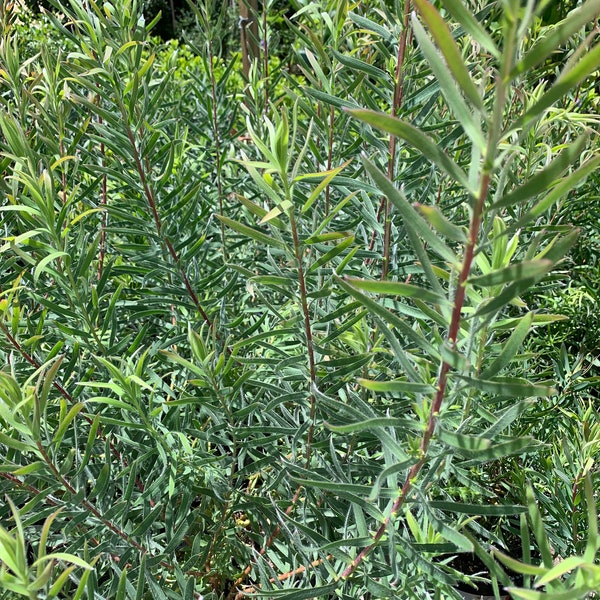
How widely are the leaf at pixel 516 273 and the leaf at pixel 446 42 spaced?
0.11 metres

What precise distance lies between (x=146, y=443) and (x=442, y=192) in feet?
2.50

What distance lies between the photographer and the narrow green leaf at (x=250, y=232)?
0.60 m

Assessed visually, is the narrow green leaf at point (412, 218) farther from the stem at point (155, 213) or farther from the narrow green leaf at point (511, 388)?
the stem at point (155, 213)

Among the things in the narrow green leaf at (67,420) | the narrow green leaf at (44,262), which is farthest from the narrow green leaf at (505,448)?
the narrow green leaf at (44,262)

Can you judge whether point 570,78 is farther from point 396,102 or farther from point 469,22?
point 396,102

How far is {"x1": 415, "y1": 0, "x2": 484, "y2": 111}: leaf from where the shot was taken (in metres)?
0.33

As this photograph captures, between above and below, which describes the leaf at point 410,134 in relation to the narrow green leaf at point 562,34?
below

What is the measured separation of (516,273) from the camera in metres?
0.39

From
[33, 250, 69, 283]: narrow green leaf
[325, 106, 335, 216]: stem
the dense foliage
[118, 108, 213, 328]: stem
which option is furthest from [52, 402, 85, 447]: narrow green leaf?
[325, 106, 335, 216]: stem

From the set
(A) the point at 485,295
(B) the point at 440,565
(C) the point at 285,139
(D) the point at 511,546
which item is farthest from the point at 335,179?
(D) the point at 511,546

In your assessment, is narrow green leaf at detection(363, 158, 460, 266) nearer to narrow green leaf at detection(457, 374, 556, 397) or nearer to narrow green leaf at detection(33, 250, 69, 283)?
narrow green leaf at detection(457, 374, 556, 397)

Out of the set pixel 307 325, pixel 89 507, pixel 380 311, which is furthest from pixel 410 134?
pixel 89 507

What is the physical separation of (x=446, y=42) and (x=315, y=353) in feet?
2.06

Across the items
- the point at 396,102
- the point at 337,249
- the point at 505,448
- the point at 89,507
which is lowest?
the point at 89,507
